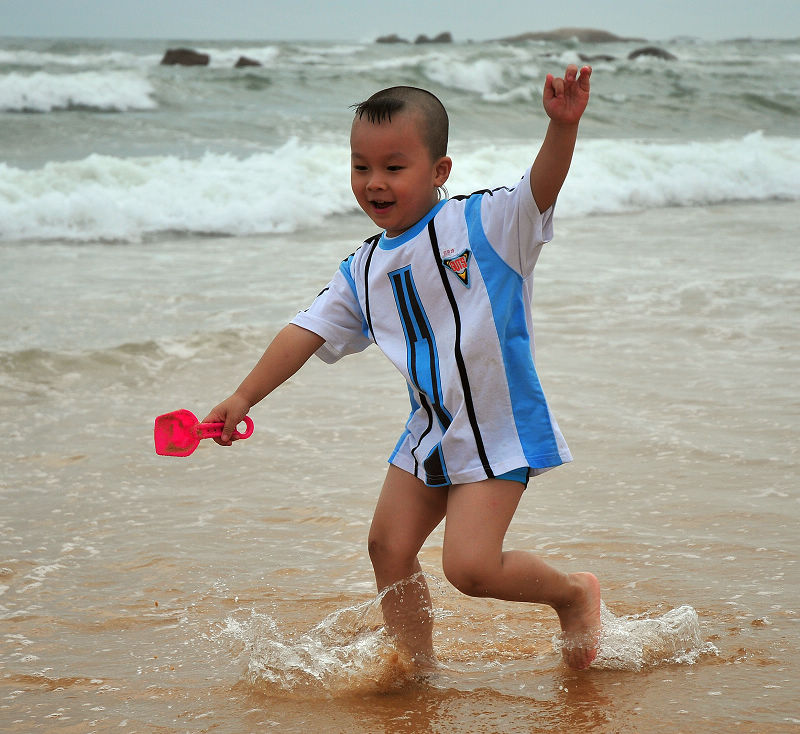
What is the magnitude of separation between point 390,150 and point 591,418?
2379 mm

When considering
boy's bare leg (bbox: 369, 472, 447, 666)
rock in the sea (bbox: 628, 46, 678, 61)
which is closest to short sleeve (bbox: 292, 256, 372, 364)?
boy's bare leg (bbox: 369, 472, 447, 666)

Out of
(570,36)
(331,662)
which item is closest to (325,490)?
(331,662)

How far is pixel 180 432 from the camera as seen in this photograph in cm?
246

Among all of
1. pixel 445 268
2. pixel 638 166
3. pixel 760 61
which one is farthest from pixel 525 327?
pixel 760 61

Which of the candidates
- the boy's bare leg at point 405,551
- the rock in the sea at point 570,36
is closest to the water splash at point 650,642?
the boy's bare leg at point 405,551

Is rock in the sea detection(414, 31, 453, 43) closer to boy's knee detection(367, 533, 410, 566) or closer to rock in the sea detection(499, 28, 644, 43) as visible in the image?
rock in the sea detection(499, 28, 644, 43)

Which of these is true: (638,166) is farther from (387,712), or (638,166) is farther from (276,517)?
(387,712)

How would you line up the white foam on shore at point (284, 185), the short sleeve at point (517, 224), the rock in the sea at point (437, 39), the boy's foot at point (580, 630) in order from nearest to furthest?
the short sleeve at point (517, 224) → the boy's foot at point (580, 630) → the white foam on shore at point (284, 185) → the rock in the sea at point (437, 39)

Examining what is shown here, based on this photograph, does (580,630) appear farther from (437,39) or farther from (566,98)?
(437,39)

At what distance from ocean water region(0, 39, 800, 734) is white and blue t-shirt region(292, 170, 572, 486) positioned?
0.52 m

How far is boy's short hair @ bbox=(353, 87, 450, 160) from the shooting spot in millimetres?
2314

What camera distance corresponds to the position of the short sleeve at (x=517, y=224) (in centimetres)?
225

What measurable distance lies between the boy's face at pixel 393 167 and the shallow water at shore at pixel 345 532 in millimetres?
1058

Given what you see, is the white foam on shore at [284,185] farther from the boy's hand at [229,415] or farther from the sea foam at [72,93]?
the boy's hand at [229,415]
